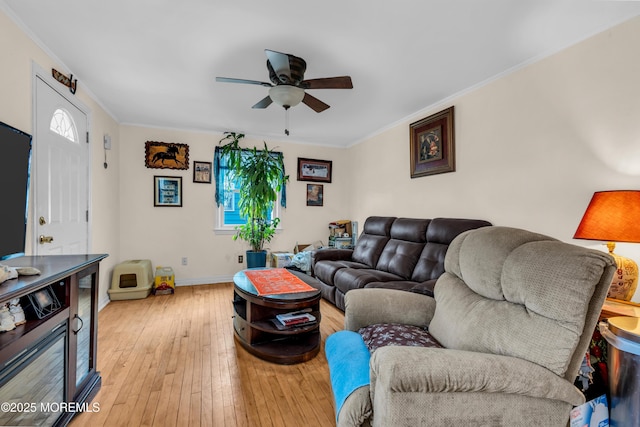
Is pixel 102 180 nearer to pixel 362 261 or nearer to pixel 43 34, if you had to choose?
pixel 43 34

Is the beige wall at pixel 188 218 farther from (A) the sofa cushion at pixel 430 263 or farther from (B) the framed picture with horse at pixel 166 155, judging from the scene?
(A) the sofa cushion at pixel 430 263

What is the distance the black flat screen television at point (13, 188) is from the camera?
1472 mm

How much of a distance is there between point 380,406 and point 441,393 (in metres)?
0.21

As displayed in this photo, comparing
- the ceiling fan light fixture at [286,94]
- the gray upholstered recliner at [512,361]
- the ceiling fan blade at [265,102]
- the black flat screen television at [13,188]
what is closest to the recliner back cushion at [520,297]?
the gray upholstered recliner at [512,361]

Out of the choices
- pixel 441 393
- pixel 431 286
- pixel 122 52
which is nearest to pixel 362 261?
pixel 431 286

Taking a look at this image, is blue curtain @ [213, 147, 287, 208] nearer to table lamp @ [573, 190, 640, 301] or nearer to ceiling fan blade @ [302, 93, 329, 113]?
ceiling fan blade @ [302, 93, 329, 113]

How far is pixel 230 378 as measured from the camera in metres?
2.02

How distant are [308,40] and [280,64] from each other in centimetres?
28

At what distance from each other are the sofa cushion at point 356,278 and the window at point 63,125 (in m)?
2.89

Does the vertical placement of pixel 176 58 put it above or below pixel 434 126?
above

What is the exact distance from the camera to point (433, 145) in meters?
3.40

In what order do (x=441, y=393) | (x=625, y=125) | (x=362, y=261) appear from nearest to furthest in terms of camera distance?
(x=441, y=393)
(x=625, y=125)
(x=362, y=261)

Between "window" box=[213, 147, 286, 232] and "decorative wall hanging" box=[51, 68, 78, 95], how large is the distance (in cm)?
197

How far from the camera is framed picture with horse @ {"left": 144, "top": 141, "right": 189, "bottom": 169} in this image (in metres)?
4.25
